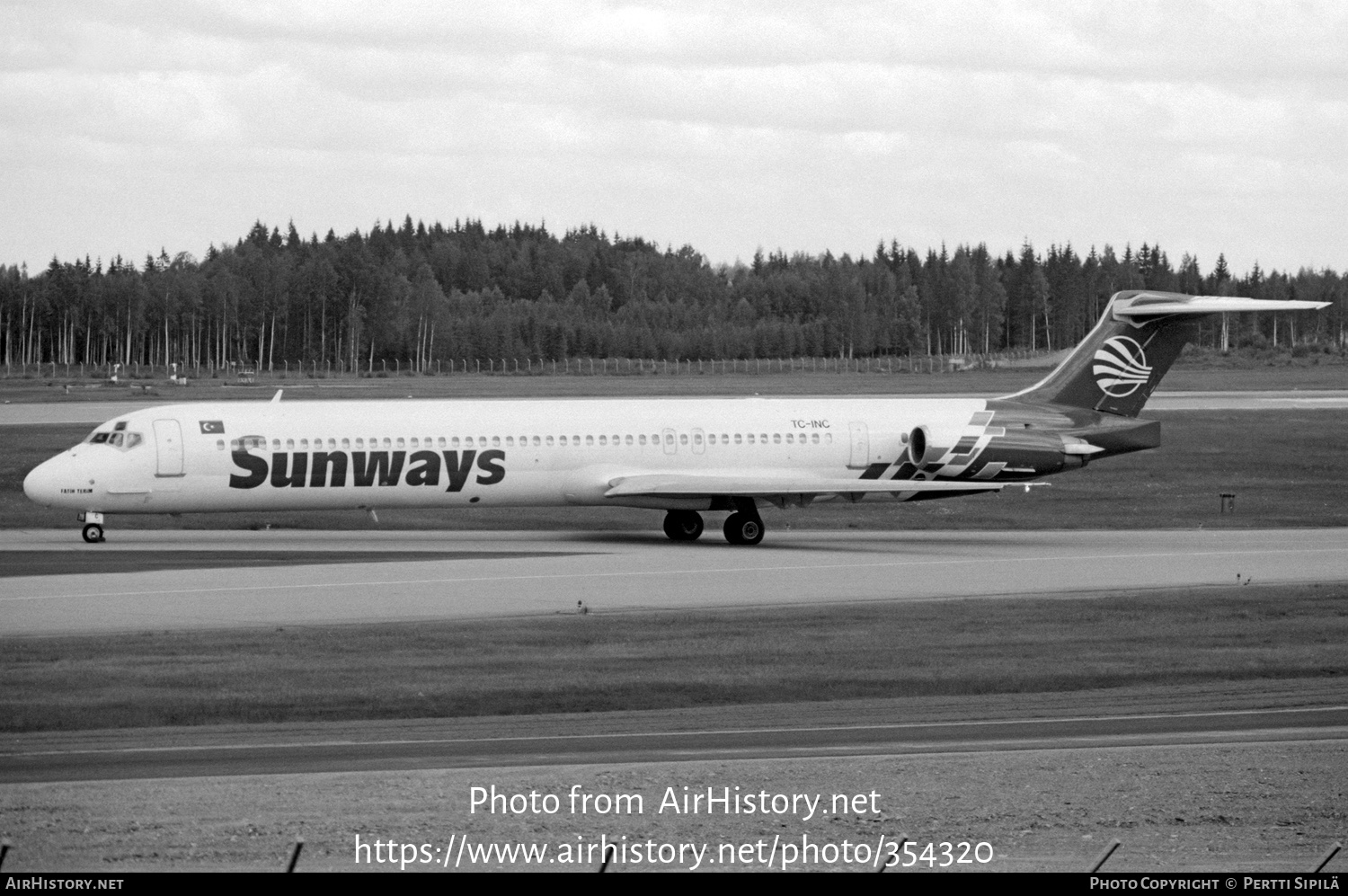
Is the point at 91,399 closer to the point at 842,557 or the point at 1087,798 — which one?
the point at 842,557

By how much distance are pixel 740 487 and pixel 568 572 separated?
616cm

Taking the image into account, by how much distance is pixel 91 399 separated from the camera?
82.8 metres

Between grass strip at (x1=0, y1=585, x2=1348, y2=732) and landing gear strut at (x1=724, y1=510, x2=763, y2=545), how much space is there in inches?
389

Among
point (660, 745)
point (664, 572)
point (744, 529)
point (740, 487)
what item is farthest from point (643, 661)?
point (744, 529)

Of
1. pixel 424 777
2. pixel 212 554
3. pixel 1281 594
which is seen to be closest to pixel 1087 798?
pixel 424 777

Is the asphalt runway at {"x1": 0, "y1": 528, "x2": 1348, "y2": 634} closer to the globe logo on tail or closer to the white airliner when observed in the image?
the white airliner

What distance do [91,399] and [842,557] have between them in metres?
59.0

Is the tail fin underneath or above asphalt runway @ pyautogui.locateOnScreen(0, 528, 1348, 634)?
above

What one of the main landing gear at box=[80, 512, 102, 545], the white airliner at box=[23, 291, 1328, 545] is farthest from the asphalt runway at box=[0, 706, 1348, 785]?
the main landing gear at box=[80, 512, 102, 545]

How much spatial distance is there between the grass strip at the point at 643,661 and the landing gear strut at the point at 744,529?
9880 mm

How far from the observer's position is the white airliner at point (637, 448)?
33875 mm

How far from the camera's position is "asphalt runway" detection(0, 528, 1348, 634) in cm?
2480

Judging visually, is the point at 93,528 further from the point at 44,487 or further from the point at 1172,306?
the point at 1172,306

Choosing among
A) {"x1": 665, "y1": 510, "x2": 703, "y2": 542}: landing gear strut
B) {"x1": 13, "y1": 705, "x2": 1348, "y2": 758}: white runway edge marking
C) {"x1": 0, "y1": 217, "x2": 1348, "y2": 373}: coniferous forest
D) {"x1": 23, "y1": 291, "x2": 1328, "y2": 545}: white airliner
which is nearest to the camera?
{"x1": 13, "y1": 705, "x2": 1348, "y2": 758}: white runway edge marking
